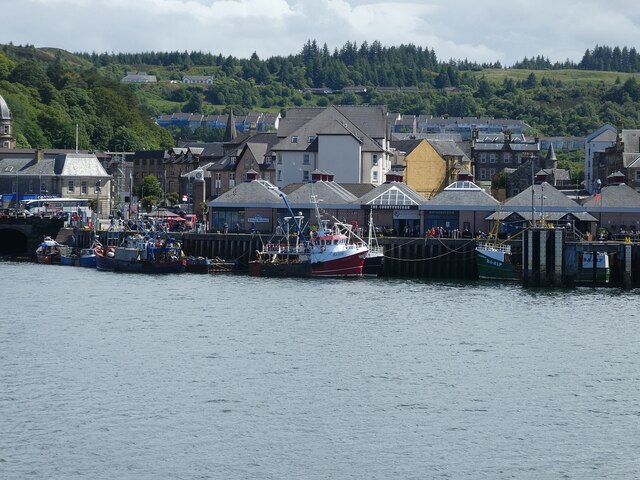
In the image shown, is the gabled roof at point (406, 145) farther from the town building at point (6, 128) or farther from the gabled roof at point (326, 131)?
the town building at point (6, 128)

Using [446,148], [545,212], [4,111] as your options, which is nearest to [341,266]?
[545,212]

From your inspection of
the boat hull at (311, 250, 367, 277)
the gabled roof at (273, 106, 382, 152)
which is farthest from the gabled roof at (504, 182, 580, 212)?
the gabled roof at (273, 106, 382, 152)

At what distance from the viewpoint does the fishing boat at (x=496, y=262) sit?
301ft

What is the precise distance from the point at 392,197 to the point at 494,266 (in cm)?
1503

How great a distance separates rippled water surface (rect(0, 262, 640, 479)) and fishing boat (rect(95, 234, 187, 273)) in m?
18.9

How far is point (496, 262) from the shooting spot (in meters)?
92.1

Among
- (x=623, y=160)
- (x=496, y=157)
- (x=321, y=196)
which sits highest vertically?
(x=496, y=157)

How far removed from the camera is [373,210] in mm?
→ 105500

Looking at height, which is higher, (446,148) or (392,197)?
(446,148)

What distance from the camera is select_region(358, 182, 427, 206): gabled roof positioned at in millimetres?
104125

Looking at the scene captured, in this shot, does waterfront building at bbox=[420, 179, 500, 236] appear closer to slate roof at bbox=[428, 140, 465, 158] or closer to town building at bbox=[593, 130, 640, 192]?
town building at bbox=[593, 130, 640, 192]

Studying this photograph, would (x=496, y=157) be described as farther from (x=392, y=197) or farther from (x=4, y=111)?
(x=392, y=197)

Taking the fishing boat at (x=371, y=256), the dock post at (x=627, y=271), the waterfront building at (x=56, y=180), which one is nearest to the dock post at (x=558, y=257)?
the dock post at (x=627, y=271)

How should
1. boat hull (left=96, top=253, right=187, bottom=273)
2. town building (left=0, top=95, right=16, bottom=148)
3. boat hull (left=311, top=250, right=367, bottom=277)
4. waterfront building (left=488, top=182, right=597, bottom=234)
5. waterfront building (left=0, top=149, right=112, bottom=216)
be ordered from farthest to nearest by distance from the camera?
town building (left=0, top=95, right=16, bottom=148), waterfront building (left=0, top=149, right=112, bottom=216), waterfront building (left=488, top=182, right=597, bottom=234), boat hull (left=96, top=253, right=187, bottom=273), boat hull (left=311, top=250, right=367, bottom=277)
